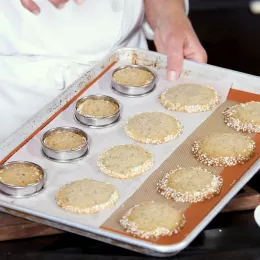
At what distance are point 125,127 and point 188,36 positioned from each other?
1.49 feet

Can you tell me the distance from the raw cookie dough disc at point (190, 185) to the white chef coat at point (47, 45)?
633 millimetres

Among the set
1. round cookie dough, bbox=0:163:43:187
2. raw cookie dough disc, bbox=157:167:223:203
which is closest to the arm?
raw cookie dough disc, bbox=157:167:223:203

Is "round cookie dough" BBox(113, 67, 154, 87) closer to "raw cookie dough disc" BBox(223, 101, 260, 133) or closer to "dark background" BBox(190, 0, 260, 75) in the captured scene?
"raw cookie dough disc" BBox(223, 101, 260, 133)

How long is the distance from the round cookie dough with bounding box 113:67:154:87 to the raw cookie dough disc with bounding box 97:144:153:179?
1.10 feet

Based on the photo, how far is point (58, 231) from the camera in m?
1.72

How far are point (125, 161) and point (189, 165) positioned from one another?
0.16 meters

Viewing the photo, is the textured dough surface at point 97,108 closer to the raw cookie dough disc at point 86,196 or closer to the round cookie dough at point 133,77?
the round cookie dough at point 133,77

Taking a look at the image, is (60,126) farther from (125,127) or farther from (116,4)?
(116,4)

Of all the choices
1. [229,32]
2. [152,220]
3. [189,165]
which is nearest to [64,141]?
[189,165]

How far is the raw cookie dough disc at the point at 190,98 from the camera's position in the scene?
86.9 inches

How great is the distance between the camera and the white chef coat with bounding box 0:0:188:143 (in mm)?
2312

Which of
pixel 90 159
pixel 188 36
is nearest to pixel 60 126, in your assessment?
pixel 90 159

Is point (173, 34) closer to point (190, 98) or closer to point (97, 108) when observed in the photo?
point (190, 98)

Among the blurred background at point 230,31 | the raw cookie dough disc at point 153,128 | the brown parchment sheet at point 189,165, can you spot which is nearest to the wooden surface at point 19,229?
the brown parchment sheet at point 189,165
